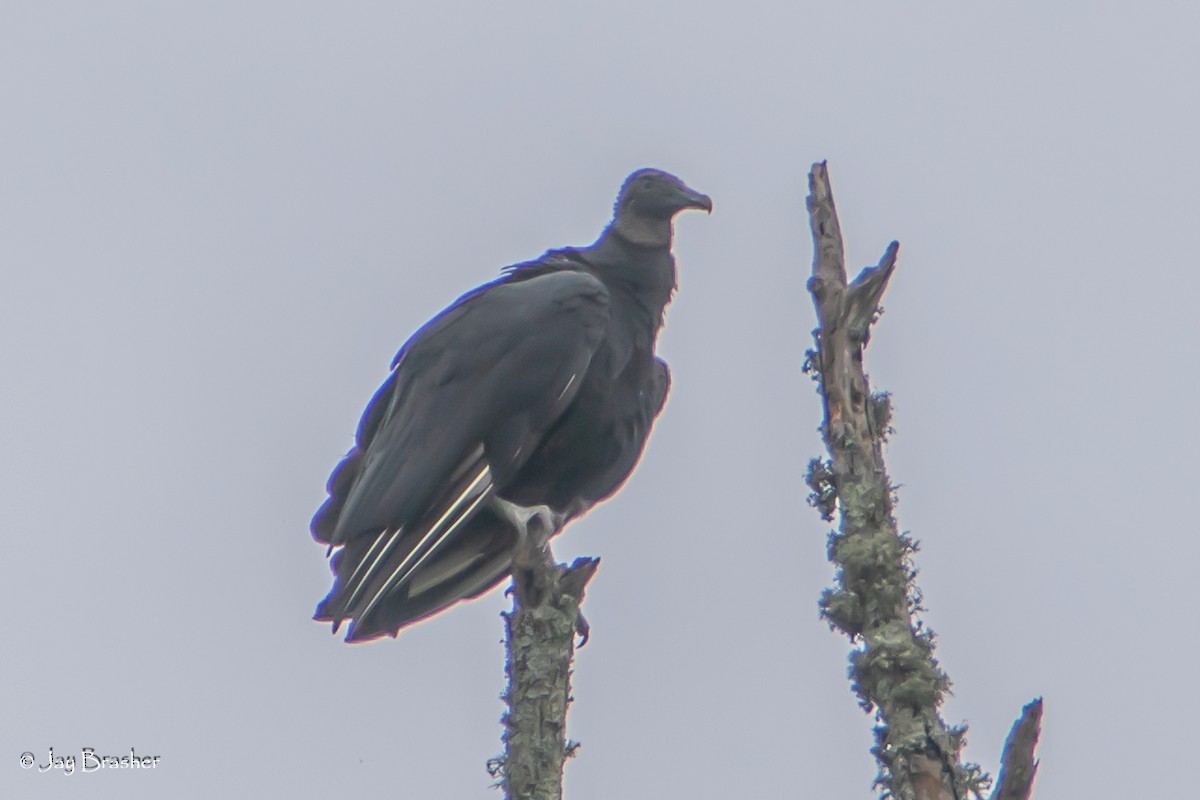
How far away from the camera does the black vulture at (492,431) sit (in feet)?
13.8

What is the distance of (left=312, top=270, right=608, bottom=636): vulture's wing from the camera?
13.5ft

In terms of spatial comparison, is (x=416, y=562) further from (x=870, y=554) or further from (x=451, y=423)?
(x=870, y=554)

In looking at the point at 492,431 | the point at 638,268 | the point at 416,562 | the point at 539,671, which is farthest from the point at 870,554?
the point at 638,268

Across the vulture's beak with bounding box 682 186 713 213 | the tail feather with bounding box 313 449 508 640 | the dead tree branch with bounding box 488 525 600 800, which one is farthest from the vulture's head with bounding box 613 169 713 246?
the dead tree branch with bounding box 488 525 600 800

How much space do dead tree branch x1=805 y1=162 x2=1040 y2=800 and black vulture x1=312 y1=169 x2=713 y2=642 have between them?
1187mm

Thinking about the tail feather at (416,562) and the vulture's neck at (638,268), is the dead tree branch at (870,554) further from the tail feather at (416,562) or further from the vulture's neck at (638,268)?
the vulture's neck at (638,268)

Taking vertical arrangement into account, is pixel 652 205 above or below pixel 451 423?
above

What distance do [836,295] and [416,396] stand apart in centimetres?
177

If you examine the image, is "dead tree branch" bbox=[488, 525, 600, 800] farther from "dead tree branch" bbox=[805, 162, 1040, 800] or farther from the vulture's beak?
the vulture's beak

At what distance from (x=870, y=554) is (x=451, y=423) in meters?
1.75

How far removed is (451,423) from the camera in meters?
4.46

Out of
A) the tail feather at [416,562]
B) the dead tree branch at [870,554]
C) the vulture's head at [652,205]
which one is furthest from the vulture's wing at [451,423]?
the dead tree branch at [870,554]

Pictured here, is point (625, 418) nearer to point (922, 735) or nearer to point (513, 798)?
point (513, 798)

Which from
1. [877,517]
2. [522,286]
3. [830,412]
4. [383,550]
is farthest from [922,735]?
[522,286]
